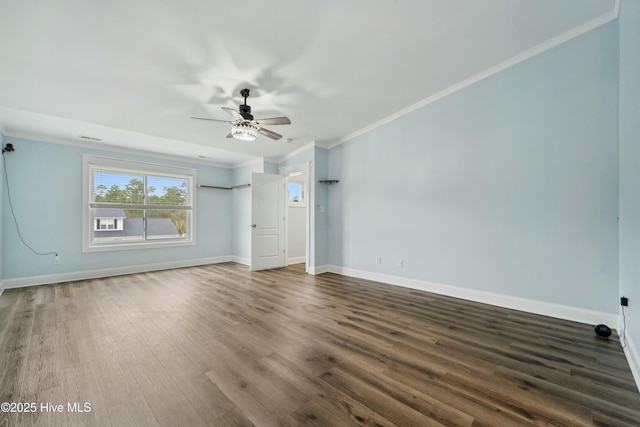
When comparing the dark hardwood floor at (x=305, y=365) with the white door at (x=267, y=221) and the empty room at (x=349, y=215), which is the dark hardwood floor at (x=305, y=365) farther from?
the white door at (x=267, y=221)

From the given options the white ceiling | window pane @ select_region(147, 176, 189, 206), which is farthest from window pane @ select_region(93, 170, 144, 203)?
the white ceiling

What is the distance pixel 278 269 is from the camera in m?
5.63

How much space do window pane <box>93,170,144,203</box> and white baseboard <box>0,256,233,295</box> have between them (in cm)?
141

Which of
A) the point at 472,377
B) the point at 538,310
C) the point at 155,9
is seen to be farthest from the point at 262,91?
the point at 538,310

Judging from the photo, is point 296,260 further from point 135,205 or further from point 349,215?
point 135,205

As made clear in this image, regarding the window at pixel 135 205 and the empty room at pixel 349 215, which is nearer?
the empty room at pixel 349 215

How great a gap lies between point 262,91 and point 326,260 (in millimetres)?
3464

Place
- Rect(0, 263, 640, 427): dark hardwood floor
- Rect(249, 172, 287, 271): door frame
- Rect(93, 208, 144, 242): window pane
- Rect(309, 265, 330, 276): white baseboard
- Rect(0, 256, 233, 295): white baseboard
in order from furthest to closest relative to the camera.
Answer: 1. Rect(249, 172, 287, 271): door frame
2. Rect(309, 265, 330, 276): white baseboard
3. Rect(93, 208, 144, 242): window pane
4. Rect(0, 256, 233, 295): white baseboard
5. Rect(0, 263, 640, 427): dark hardwood floor

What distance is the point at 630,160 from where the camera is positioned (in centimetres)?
213

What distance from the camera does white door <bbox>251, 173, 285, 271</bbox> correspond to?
17.9 feet

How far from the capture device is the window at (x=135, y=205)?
4.86 metres

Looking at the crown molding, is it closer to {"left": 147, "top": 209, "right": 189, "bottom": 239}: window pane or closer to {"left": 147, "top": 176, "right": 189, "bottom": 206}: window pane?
{"left": 147, "top": 176, "right": 189, "bottom": 206}: window pane

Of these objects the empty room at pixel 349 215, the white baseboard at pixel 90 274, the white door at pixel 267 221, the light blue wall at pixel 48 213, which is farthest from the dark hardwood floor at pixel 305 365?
the white door at pixel 267 221

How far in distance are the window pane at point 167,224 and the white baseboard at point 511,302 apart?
15.3ft
